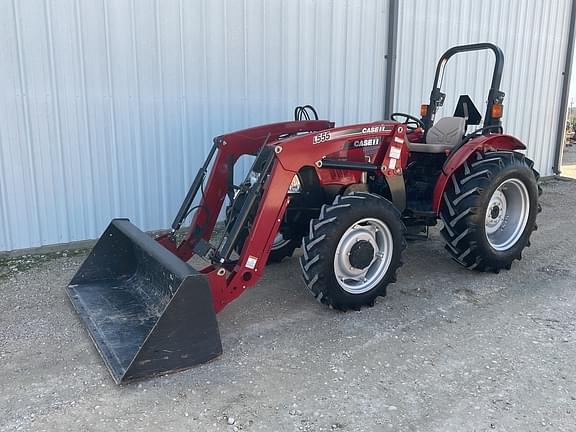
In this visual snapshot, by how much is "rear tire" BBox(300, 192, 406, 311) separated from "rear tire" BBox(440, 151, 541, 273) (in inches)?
30.6

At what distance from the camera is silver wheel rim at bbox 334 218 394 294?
3734 mm

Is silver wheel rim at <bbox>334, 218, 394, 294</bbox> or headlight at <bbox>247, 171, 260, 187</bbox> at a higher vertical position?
headlight at <bbox>247, 171, 260, 187</bbox>

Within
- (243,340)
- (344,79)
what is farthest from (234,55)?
(243,340)

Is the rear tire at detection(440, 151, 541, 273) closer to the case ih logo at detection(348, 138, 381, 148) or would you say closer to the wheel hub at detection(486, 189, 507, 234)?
the wheel hub at detection(486, 189, 507, 234)

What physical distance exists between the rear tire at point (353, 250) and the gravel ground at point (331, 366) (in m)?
0.21

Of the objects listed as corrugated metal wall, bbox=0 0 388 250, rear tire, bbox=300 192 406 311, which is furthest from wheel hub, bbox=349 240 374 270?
corrugated metal wall, bbox=0 0 388 250

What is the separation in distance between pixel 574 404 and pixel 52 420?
270cm

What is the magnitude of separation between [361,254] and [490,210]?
1675mm

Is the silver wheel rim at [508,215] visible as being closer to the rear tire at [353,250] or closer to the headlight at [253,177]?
the rear tire at [353,250]

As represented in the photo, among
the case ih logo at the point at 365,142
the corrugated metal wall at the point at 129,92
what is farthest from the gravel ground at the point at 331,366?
the case ih logo at the point at 365,142

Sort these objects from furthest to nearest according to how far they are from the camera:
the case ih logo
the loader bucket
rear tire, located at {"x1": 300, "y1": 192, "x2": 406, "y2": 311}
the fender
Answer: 1. the fender
2. the case ih logo
3. rear tire, located at {"x1": 300, "y1": 192, "x2": 406, "y2": 311}
4. the loader bucket

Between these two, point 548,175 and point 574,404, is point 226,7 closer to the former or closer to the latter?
point 574,404

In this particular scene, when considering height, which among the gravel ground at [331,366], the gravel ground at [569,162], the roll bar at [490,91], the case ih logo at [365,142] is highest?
the roll bar at [490,91]

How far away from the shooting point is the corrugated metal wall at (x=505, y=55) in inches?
299
